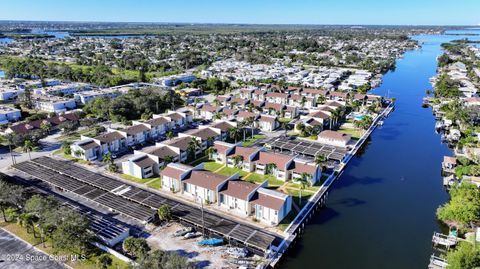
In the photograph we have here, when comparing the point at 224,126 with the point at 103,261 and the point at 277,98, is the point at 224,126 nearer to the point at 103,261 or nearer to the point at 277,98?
the point at 277,98

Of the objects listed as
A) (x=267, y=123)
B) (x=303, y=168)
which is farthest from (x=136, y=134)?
(x=303, y=168)

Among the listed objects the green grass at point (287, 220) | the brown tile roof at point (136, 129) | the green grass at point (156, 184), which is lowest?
the green grass at point (287, 220)

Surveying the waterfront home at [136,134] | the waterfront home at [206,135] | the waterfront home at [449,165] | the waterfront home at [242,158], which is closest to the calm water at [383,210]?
the waterfront home at [449,165]

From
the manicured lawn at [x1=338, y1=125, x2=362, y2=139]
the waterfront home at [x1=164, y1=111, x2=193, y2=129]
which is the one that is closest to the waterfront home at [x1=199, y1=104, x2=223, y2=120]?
the waterfront home at [x1=164, y1=111, x2=193, y2=129]

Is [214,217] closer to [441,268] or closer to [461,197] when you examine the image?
[441,268]

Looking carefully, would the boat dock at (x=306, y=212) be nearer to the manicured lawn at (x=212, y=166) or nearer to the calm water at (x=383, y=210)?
the calm water at (x=383, y=210)

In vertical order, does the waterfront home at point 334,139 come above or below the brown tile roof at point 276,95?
below
